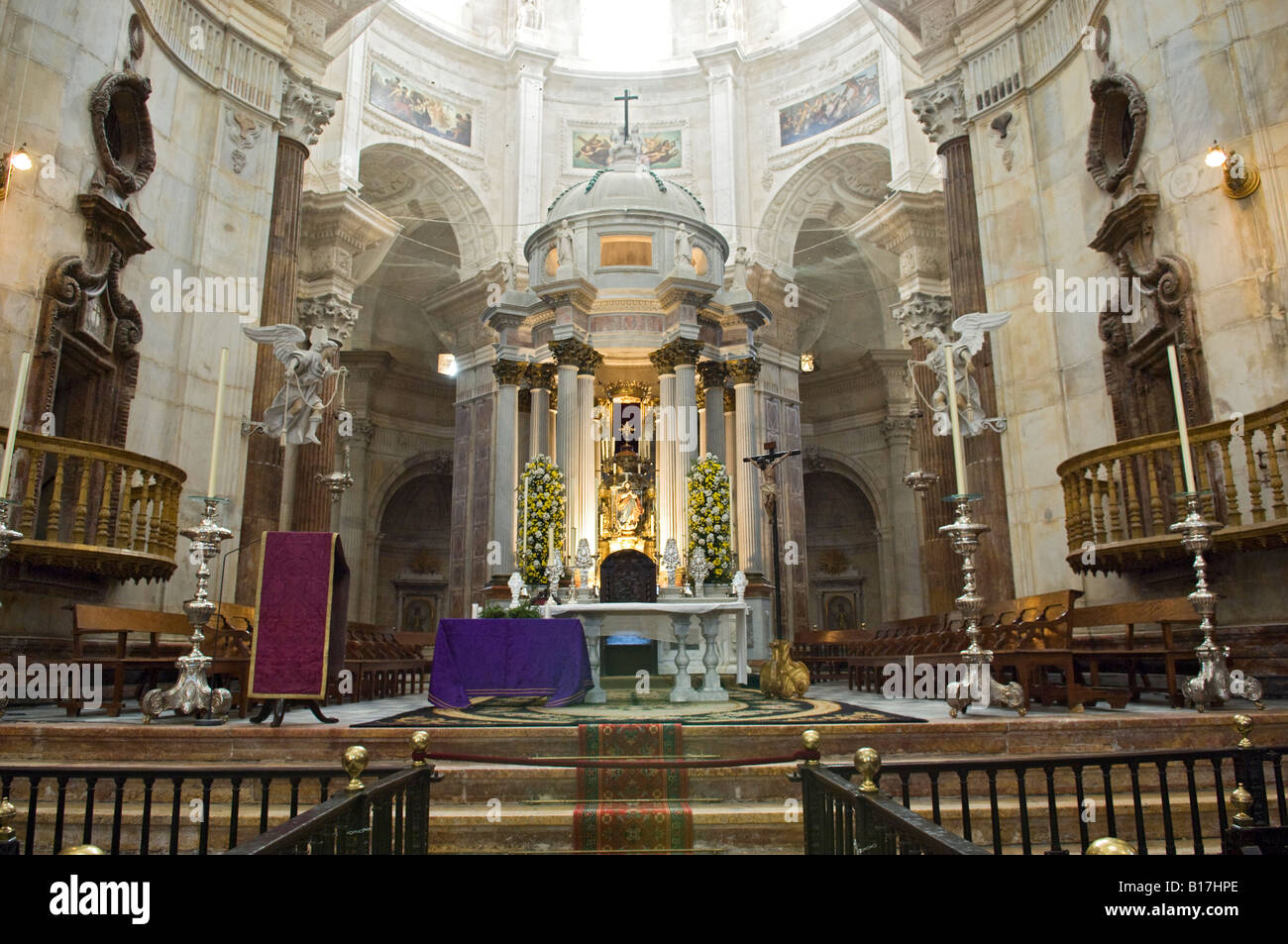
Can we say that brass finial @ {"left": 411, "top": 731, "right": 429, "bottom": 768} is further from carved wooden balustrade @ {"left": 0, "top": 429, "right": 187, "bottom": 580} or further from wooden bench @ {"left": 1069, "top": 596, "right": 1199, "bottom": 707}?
carved wooden balustrade @ {"left": 0, "top": 429, "right": 187, "bottom": 580}

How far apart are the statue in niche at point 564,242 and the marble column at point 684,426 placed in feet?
7.90

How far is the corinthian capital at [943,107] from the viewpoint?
43.4 ft

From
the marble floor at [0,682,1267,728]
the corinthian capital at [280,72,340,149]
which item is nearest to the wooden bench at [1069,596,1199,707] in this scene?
the marble floor at [0,682,1267,728]

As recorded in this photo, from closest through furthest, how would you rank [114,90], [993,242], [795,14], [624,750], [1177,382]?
[624,750] < [1177,382] < [114,90] < [993,242] < [795,14]

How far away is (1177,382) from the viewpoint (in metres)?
6.26

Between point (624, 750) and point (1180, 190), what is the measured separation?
8.33 m

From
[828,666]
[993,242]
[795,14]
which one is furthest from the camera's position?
[795,14]

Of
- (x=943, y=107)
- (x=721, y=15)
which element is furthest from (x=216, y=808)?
(x=721, y=15)

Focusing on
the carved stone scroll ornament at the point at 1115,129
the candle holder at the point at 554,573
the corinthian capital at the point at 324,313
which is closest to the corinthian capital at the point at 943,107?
the carved stone scroll ornament at the point at 1115,129

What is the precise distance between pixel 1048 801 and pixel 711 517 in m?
9.27

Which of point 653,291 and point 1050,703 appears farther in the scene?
point 653,291

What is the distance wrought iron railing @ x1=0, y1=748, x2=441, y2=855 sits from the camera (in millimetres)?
2652
